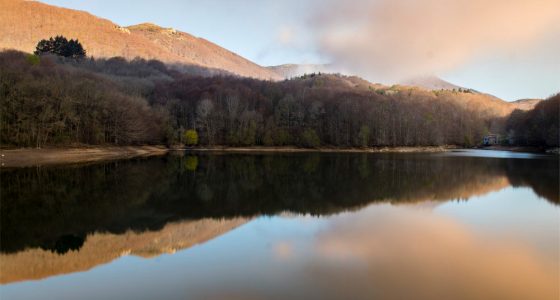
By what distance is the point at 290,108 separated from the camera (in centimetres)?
10194

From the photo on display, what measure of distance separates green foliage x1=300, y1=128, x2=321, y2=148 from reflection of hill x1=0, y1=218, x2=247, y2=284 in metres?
76.2

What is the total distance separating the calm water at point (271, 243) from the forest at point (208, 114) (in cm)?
2968

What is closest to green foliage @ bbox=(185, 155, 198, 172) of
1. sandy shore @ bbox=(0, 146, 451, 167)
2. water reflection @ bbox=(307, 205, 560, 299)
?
sandy shore @ bbox=(0, 146, 451, 167)

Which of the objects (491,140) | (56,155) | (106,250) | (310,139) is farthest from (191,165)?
(491,140)

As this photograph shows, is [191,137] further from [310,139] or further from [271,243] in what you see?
[271,243]

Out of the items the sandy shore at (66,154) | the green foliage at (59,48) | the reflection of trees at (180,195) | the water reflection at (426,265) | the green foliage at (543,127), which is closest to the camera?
the water reflection at (426,265)

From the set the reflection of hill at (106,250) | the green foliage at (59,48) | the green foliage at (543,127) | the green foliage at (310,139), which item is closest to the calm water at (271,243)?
the reflection of hill at (106,250)

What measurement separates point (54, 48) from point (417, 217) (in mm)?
131999

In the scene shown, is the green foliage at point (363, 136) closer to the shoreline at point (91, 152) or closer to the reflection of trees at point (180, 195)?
the shoreline at point (91, 152)

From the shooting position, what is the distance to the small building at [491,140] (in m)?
135

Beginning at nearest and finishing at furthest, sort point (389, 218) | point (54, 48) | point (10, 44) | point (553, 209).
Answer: point (389, 218) → point (553, 209) → point (54, 48) → point (10, 44)

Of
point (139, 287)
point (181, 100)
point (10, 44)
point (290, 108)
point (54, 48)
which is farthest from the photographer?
point (10, 44)

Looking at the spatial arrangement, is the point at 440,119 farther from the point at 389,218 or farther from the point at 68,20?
the point at 68,20

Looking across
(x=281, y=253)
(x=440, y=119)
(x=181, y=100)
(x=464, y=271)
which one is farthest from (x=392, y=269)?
(x=440, y=119)
